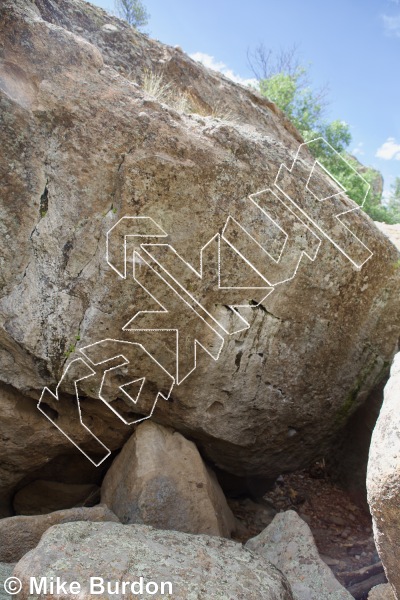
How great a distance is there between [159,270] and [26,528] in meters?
1.65

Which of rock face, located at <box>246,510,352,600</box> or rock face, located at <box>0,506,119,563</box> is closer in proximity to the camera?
rock face, located at <box>246,510,352,600</box>

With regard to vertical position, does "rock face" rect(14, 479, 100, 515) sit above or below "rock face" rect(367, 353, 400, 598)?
below

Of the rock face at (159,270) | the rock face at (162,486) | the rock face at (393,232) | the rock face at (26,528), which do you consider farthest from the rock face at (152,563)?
the rock face at (393,232)

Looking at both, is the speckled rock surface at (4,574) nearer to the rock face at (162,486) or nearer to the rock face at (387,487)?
the rock face at (162,486)

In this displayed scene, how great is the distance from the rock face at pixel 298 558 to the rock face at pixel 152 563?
15.7 inches

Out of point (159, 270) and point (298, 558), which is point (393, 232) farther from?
Answer: point (298, 558)

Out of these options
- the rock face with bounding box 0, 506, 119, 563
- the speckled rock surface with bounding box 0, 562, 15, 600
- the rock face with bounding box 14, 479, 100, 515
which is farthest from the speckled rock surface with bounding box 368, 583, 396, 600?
the rock face with bounding box 14, 479, 100, 515

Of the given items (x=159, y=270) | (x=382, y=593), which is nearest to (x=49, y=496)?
(x=159, y=270)

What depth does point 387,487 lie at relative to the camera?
6.48 ft

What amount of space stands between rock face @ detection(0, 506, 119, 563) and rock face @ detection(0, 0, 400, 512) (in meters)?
0.61

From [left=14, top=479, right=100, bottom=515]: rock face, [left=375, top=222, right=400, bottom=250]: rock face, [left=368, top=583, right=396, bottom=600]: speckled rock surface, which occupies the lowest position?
[left=14, top=479, right=100, bottom=515]: rock face

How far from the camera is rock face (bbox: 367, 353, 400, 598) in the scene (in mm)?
1964

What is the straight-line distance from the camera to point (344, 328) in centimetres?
341

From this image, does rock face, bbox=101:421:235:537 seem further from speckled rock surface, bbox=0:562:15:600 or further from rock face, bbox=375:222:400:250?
rock face, bbox=375:222:400:250
